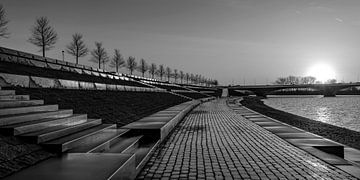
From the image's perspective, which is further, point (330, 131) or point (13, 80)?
point (330, 131)

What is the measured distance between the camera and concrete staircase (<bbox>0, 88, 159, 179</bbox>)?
4.22 m

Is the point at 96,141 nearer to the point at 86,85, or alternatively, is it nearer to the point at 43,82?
the point at 43,82

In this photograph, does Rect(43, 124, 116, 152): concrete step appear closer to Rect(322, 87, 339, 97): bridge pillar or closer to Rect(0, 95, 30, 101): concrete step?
Rect(0, 95, 30, 101): concrete step

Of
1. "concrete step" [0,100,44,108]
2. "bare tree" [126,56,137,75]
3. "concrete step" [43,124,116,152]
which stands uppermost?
"bare tree" [126,56,137,75]

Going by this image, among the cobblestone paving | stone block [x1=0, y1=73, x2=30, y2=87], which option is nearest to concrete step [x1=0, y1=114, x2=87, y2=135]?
the cobblestone paving

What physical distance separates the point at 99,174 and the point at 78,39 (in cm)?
5526

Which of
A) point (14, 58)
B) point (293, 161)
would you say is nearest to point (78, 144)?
point (293, 161)

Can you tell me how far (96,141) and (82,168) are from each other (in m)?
2.50

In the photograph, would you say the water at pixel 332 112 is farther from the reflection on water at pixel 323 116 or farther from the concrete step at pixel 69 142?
the concrete step at pixel 69 142

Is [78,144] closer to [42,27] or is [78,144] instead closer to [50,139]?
[50,139]

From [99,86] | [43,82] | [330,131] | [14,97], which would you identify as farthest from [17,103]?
[330,131]

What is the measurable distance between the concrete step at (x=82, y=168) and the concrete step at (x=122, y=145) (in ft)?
3.48

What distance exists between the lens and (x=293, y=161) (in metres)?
6.32

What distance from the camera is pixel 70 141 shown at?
552cm
